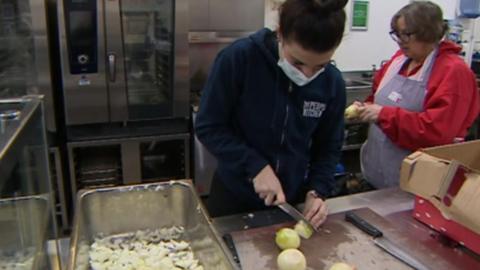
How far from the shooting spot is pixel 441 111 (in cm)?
148

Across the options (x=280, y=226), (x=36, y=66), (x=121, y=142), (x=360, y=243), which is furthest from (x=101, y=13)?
(x=360, y=243)

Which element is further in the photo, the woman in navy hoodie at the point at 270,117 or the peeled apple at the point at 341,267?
the woman in navy hoodie at the point at 270,117

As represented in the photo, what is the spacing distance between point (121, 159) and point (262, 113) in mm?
1753

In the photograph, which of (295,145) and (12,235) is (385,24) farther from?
(12,235)

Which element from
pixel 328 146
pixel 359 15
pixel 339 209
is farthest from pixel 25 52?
pixel 359 15

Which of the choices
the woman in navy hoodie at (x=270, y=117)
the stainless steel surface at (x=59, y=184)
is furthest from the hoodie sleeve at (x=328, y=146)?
the stainless steel surface at (x=59, y=184)

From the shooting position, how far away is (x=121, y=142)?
2639mm

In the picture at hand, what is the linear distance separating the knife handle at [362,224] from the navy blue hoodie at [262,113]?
12 cm

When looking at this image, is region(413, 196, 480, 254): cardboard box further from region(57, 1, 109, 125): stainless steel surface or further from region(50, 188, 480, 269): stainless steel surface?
region(57, 1, 109, 125): stainless steel surface

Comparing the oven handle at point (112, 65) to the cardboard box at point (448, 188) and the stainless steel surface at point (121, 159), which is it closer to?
the stainless steel surface at point (121, 159)

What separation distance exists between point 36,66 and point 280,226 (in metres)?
A: 1.92

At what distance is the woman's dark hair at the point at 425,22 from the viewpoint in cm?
153

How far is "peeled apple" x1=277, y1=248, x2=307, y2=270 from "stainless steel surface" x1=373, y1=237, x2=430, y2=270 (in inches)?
9.1

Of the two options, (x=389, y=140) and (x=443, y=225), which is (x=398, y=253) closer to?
(x=443, y=225)
